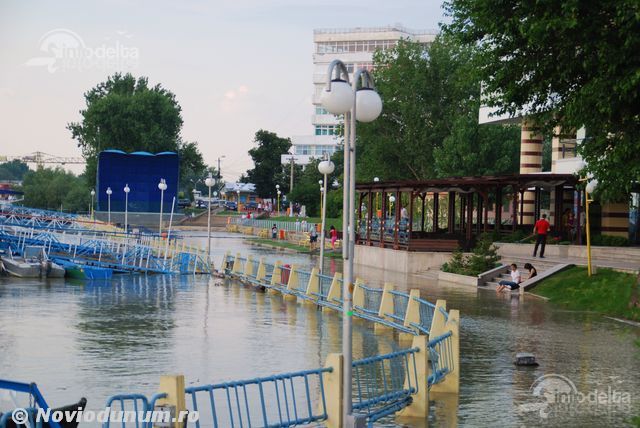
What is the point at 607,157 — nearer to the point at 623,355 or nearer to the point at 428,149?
the point at 623,355

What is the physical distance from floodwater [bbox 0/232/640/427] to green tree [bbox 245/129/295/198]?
10315cm

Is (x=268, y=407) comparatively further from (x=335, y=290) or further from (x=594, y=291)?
(x=594, y=291)

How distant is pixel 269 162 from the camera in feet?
447

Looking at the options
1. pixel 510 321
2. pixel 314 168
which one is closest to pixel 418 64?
pixel 314 168

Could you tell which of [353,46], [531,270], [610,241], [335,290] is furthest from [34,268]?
[353,46]

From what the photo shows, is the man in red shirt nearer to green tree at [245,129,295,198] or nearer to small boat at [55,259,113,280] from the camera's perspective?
small boat at [55,259,113,280]

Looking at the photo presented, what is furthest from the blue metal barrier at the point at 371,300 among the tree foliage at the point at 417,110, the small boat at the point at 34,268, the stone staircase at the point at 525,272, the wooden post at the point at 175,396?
the tree foliage at the point at 417,110

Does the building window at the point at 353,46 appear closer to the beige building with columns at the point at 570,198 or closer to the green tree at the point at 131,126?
the green tree at the point at 131,126

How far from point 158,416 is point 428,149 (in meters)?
70.1

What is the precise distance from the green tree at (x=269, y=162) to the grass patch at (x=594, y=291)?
341ft

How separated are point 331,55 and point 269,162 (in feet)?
90.8

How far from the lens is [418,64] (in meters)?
78.2

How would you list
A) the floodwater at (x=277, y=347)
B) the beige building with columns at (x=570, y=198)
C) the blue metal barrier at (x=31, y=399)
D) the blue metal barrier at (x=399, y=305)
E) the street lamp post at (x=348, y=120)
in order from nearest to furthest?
1. the blue metal barrier at (x=31, y=399)
2. the street lamp post at (x=348, y=120)
3. the floodwater at (x=277, y=347)
4. the blue metal barrier at (x=399, y=305)
5. the beige building with columns at (x=570, y=198)

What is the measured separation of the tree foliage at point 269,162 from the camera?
448 feet
